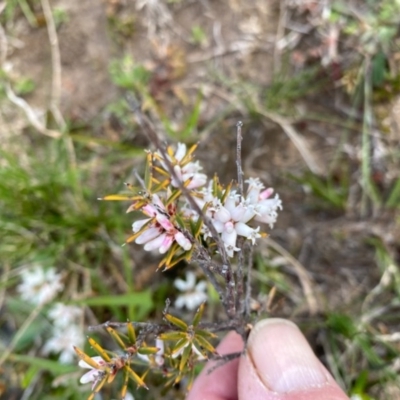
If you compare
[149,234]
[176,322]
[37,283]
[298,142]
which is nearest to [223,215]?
[149,234]

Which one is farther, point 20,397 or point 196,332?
point 20,397

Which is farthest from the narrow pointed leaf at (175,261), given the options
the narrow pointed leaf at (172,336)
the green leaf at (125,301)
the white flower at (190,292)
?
the white flower at (190,292)

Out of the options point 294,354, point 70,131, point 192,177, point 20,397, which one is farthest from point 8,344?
point 192,177

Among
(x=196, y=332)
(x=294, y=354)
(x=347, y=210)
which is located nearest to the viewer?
(x=196, y=332)

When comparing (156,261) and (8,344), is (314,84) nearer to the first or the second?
(156,261)

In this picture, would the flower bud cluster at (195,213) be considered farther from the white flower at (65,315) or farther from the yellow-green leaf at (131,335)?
the white flower at (65,315)
